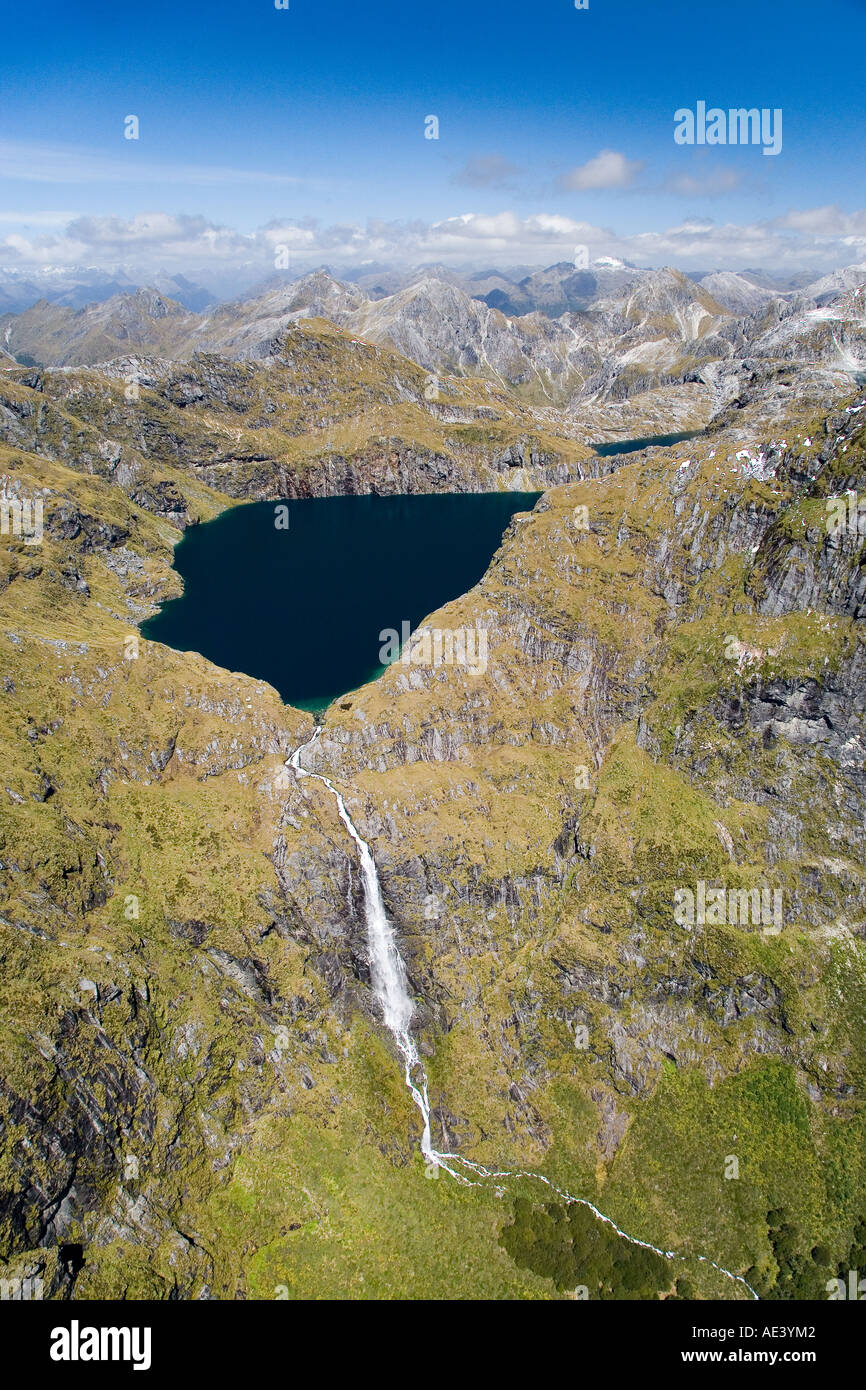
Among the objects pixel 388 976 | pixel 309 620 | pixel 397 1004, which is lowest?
pixel 397 1004

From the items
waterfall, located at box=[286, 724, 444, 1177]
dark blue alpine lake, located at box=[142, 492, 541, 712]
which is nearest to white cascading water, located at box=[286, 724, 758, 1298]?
waterfall, located at box=[286, 724, 444, 1177]

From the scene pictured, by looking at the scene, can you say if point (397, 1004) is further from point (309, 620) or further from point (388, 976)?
point (309, 620)

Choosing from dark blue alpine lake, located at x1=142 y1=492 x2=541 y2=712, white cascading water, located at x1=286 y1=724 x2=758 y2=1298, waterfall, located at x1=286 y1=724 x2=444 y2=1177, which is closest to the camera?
white cascading water, located at x1=286 y1=724 x2=758 y2=1298

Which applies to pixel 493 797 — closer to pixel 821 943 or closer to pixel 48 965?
pixel 821 943

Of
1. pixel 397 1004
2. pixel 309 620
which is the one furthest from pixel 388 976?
pixel 309 620

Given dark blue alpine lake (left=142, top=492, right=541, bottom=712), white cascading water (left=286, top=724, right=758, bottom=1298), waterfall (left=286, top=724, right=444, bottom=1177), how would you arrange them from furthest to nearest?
dark blue alpine lake (left=142, top=492, right=541, bottom=712)
waterfall (left=286, top=724, right=444, bottom=1177)
white cascading water (left=286, top=724, right=758, bottom=1298)

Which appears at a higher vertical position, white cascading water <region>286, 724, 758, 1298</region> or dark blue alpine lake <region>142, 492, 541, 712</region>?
dark blue alpine lake <region>142, 492, 541, 712</region>

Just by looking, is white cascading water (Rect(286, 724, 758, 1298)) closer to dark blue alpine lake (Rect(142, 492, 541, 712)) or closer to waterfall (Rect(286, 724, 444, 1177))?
waterfall (Rect(286, 724, 444, 1177))
